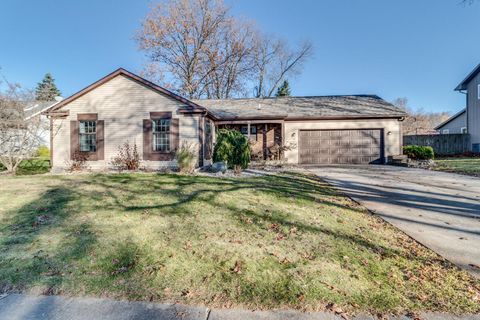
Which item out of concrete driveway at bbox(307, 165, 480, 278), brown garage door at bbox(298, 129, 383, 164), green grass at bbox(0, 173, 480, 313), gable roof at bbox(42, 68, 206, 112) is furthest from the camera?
brown garage door at bbox(298, 129, 383, 164)

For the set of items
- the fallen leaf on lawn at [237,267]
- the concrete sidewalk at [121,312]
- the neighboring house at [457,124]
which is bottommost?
the concrete sidewalk at [121,312]

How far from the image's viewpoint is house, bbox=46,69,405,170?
43.0 ft

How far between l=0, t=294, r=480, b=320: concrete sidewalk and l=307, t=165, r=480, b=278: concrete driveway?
72.0 inches

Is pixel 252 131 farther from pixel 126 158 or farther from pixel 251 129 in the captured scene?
pixel 126 158

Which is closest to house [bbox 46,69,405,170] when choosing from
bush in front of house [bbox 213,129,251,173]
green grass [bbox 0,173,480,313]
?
bush in front of house [bbox 213,129,251,173]

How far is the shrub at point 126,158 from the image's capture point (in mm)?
12542

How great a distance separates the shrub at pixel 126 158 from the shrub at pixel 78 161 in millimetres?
1366

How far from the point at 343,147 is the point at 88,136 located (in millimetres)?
14540

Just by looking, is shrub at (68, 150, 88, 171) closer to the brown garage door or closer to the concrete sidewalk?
the concrete sidewalk

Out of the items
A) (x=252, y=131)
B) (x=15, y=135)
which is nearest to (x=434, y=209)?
(x=252, y=131)

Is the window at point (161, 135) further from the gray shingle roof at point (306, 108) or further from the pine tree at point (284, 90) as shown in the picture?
the pine tree at point (284, 90)

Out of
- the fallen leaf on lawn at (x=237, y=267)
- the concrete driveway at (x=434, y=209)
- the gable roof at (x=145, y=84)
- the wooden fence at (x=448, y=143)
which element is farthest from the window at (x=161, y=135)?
the wooden fence at (x=448, y=143)

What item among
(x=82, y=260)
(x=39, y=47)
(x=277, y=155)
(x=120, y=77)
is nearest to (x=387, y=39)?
(x=277, y=155)

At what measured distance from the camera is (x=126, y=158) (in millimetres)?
12812
